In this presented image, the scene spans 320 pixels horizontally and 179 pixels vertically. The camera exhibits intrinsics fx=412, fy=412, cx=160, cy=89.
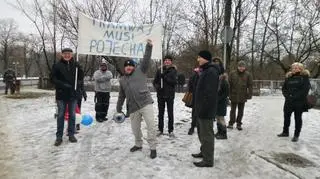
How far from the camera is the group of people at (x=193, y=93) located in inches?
271

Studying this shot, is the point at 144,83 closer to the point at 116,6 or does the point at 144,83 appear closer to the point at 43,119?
the point at 43,119

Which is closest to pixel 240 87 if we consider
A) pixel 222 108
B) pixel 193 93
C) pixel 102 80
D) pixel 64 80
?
pixel 222 108

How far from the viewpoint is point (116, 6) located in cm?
2872

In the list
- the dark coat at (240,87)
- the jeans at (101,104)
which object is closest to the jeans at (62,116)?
the jeans at (101,104)

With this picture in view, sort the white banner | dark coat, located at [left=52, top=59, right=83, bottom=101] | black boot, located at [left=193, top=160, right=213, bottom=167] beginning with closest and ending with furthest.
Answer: black boot, located at [left=193, top=160, right=213, bottom=167] < dark coat, located at [left=52, top=59, right=83, bottom=101] < the white banner

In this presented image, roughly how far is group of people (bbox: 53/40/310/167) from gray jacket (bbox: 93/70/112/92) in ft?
7.82

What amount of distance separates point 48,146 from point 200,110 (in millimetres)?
3388

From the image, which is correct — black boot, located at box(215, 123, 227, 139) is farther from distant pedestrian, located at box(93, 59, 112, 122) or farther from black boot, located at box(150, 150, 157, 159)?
distant pedestrian, located at box(93, 59, 112, 122)

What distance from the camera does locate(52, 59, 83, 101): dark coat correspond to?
8.30 m

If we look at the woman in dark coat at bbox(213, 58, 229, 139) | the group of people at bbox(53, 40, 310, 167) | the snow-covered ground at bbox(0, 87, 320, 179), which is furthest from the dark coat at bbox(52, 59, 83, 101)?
the woman in dark coat at bbox(213, 58, 229, 139)

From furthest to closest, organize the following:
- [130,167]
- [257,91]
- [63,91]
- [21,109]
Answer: [257,91], [21,109], [63,91], [130,167]

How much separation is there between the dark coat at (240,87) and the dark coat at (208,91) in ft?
12.1

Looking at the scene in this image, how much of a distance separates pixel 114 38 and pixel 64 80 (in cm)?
185

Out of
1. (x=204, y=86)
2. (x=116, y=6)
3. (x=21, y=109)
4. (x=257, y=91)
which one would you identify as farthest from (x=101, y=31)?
(x=257, y=91)
